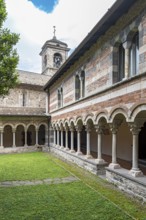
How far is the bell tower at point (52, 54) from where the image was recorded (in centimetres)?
3616

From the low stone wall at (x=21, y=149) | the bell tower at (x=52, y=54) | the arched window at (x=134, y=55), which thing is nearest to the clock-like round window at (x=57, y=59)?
the bell tower at (x=52, y=54)

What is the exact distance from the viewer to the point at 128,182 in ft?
25.5

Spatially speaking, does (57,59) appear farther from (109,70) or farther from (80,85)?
(109,70)

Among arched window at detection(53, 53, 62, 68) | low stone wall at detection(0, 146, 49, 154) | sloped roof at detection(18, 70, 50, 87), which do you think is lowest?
low stone wall at detection(0, 146, 49, 154)

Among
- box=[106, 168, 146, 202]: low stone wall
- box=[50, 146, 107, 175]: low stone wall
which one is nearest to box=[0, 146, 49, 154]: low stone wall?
box=[50, 146, 107, 175]: low stone wall

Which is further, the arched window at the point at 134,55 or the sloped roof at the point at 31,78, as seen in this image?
the sloped roof at the point at 31,78

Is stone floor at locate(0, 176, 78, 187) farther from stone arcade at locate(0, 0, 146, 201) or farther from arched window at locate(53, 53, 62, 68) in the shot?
arched window at locate(53, 53, 62, 68)

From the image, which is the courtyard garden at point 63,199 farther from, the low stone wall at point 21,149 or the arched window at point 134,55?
the low stone wall at point 21,149

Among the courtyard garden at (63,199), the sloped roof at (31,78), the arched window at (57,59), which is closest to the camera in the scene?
the courtyard garden at (63,199)

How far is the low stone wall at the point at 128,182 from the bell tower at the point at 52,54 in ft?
93.7

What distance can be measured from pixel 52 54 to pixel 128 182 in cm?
3169

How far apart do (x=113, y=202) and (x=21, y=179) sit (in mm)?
4635

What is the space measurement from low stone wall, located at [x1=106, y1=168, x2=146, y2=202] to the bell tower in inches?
1125

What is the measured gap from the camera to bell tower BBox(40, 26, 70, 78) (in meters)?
36.2
